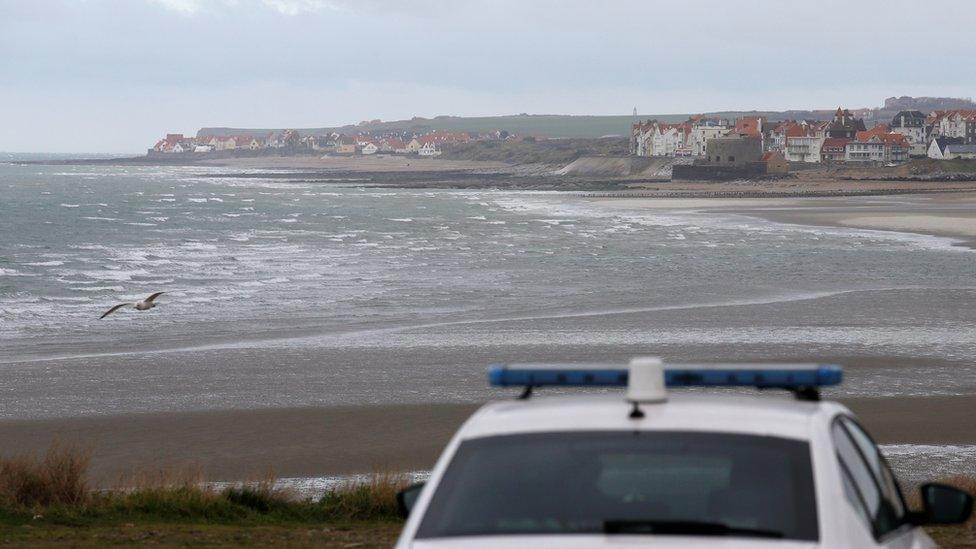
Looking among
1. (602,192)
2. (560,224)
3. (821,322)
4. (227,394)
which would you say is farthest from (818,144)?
(227,394)

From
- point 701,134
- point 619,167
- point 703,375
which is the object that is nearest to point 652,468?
point 703,375

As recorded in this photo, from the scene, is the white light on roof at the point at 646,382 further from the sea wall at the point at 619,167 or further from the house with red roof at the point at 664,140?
the house with red roof at the point at 664,140

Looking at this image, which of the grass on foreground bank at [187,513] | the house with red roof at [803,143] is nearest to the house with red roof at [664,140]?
the house with red roof at [803,143]

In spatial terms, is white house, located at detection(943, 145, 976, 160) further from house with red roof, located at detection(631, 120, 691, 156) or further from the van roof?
the van roof

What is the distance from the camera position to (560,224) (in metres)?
66.3

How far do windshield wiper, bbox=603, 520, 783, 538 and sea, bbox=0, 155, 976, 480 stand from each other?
10.6 meters

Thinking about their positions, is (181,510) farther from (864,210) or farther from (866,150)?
(866,150)

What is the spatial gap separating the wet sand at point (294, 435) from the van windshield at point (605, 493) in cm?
940

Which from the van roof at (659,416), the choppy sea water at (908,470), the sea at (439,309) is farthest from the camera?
the sea at (439,309)

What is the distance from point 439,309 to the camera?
96.6 ft

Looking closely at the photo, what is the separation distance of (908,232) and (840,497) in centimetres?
5612

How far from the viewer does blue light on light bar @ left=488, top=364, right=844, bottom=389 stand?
4324 millimetres

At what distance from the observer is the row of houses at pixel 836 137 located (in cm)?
15112

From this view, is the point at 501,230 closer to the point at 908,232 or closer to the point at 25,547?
the point at 908,232
